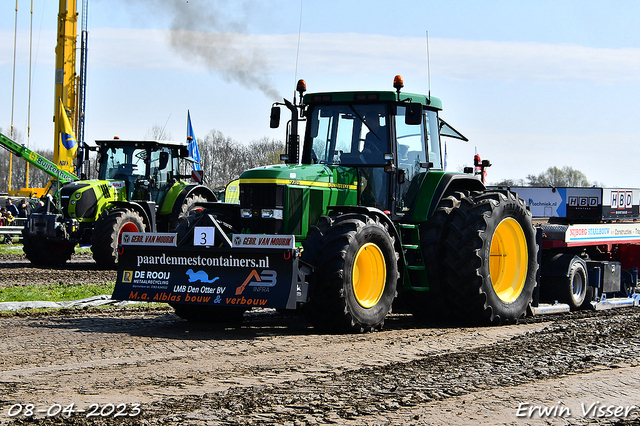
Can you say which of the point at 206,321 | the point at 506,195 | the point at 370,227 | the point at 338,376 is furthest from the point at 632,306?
the point at 338,376

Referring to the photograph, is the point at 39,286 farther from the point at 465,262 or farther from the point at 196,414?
the point at 196,414

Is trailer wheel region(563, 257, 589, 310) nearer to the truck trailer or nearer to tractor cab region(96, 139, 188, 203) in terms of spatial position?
the truck trailer

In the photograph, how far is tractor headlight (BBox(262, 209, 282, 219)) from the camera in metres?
8.81

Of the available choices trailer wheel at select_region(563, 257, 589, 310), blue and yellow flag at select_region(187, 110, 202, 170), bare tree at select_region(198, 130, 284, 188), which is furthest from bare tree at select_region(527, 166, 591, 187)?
trailer wheel at select_region(563, 257, 589, 310)

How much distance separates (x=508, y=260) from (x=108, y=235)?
Result: 876 centimetres

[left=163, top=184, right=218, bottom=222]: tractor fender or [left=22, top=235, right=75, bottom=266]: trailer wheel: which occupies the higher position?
[left=163, top=184, right=218, bottom=222]: tractor fender

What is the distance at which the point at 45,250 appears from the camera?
56.0ft

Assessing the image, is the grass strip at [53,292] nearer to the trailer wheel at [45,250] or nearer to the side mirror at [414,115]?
the trailer wheel at [45,250]

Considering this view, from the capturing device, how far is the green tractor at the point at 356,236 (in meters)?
8.02

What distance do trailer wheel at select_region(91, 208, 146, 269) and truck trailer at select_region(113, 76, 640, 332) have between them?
6.79m

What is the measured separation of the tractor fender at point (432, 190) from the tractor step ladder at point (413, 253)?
0.60 feet

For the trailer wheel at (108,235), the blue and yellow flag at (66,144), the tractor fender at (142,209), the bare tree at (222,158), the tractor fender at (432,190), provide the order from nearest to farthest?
the tractor fender at (432,190) → the trailer wheel at (108,235) → the tractor fender at (142,209) → the blue and yellow flag at (66,144) → the bare tree at (222,158)

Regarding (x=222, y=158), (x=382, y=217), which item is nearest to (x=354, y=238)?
(x=382, y=217)

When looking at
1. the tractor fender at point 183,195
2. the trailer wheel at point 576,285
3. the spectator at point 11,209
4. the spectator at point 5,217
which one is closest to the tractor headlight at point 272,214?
the trailer wheel at point 576,285
